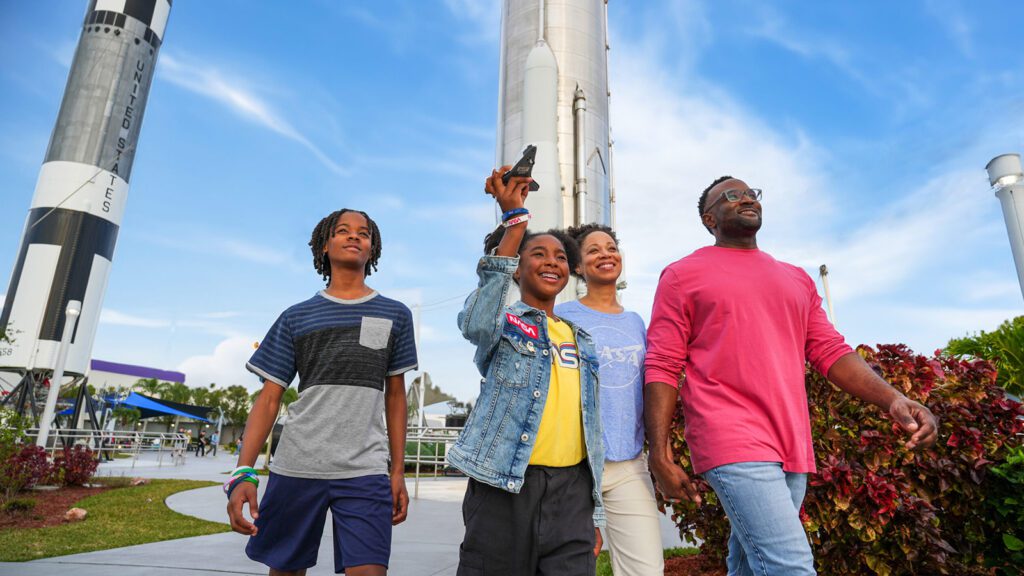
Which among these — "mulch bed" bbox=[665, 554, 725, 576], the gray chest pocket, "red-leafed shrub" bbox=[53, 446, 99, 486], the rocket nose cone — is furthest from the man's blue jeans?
"red-leafed shrub" bbox=[53, 446, 99, 486]

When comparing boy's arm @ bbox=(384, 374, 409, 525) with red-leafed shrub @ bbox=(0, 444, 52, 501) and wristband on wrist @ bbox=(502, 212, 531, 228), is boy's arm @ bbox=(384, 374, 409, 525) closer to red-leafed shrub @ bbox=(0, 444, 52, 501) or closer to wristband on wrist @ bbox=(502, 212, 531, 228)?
wristband on wrist @ bbox=(502, 212, 531, 228)

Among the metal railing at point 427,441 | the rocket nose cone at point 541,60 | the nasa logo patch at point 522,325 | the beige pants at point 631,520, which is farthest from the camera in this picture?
the rocket nose cone at point 541,60

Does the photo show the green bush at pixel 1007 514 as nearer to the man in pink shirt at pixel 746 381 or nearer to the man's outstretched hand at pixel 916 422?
the man in pink shirt at pixel 746 381

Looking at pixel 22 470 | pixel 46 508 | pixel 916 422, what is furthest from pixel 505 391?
pixel 22 470

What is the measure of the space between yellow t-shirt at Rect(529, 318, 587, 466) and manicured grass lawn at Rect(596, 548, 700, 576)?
3.06 m

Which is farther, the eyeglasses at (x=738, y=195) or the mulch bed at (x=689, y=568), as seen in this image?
the mulch bed at (x=689, y=568)

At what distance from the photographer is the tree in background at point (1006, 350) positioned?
18.9 feet

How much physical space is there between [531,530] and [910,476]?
3.17 m

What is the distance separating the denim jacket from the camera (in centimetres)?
221

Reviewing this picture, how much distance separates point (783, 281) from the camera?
8.27ft

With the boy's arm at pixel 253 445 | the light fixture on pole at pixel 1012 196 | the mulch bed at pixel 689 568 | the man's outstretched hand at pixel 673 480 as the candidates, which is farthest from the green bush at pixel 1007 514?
the light fixture on pole at pixel 1012 196

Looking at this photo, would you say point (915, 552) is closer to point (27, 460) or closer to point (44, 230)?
point (27, 460)

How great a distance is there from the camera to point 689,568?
17.1 ft

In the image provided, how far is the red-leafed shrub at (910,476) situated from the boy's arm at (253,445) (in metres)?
3.17
